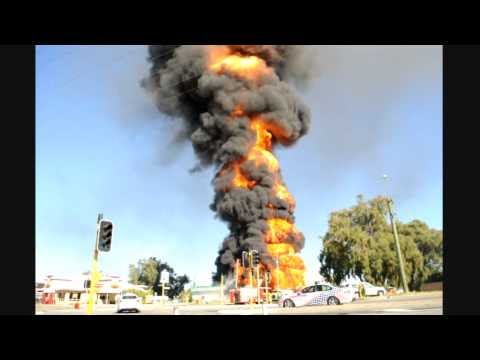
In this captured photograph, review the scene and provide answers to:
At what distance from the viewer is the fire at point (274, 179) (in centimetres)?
4656

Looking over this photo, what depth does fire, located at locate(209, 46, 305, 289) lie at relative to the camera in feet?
153

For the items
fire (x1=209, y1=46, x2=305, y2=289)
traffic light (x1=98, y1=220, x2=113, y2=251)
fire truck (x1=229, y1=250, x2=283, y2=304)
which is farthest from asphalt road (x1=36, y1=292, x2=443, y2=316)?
fire (x1=209, y1=46, x2=305, y2=289)

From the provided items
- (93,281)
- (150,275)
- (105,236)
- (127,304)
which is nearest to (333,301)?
(127,304)

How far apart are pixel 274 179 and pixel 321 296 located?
2689 cm

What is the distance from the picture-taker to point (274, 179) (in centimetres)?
5019

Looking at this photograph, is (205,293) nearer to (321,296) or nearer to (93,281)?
(321,296)

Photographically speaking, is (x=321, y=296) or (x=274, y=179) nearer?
(x=321, y=296)

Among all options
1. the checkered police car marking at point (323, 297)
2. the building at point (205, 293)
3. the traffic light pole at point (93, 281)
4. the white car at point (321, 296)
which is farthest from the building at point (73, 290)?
the traffic light pole at point (93, 281)

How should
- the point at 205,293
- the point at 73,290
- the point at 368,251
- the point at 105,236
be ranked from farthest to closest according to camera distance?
the point at 73,290 < the point at 205,293 < the point at 368,251 < the point at 105,236

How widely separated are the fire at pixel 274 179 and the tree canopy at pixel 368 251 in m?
3.87

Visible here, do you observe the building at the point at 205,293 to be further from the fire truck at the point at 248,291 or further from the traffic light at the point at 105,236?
the traffic light at the point at 105,236
